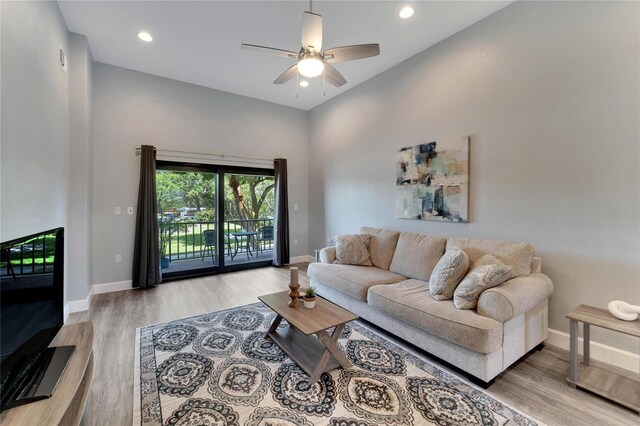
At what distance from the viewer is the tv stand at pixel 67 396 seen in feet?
3.51

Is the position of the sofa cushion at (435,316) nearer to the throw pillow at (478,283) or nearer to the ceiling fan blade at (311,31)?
the throw pillow at (478,283)

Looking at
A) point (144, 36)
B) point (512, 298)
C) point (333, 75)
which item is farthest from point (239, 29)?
point (512, 298)

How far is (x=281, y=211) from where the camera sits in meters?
5.46

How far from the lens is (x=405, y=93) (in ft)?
12.6

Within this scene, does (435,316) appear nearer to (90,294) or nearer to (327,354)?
(327,354)

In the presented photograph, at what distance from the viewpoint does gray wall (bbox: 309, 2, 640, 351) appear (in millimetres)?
2174

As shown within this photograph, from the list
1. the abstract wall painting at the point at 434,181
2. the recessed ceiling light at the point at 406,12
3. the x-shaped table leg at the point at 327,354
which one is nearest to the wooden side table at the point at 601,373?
the abstract wall painting at the point at 434,181

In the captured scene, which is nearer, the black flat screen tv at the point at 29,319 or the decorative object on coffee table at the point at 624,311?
the black flat screen tv at the point at 29,319

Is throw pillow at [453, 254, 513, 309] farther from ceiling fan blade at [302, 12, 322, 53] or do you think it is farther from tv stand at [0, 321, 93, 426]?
tv stand at [0, 321, 93, 426]

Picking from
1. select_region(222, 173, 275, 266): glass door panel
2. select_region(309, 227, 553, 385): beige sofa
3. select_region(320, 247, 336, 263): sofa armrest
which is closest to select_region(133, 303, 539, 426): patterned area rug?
select_region(309, 227, 553, 385): beige sofa

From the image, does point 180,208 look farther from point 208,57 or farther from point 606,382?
point 606,382

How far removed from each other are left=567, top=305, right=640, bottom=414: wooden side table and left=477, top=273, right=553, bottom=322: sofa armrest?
0.78 ft

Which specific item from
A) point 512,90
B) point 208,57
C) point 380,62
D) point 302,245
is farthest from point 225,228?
point 512,90

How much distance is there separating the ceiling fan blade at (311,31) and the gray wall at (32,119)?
186 centimetres
